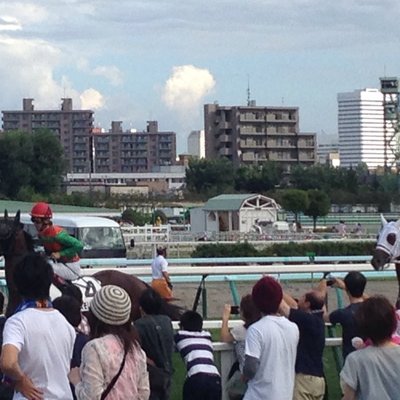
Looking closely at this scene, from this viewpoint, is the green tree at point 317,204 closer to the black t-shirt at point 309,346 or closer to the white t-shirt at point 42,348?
the black t-shirt at point 309,346

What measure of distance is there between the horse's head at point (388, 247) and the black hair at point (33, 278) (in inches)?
150

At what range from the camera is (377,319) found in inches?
187

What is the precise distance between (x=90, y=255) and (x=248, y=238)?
7984 millimetres

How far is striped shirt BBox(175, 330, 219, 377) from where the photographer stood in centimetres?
673

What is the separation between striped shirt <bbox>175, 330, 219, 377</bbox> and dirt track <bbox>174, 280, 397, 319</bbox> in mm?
6439

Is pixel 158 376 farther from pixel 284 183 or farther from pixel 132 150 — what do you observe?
pixel 132 150

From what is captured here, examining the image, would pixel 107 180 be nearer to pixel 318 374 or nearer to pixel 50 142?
pixel 50 142

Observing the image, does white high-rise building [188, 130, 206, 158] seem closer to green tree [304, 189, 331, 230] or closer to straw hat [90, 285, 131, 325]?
green tree [304, 189, 331, 230]

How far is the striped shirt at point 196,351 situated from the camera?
6734 millimetres

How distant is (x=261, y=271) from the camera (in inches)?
452

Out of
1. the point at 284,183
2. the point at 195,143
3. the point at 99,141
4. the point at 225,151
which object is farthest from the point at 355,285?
the point at 195,143

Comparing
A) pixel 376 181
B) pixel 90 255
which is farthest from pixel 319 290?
pixel 376 181

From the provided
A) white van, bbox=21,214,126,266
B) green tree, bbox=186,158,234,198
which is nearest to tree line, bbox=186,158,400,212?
green tree, bbox=186,158,234,198

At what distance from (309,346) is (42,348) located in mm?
2253
